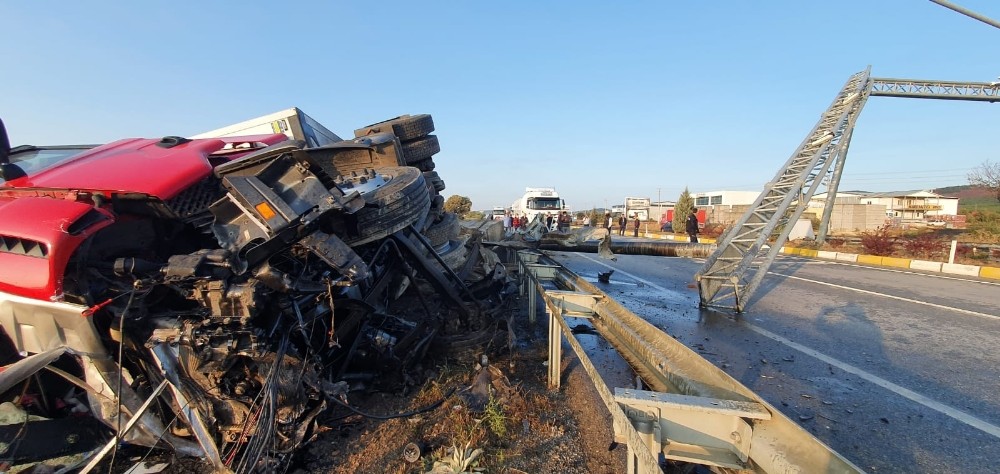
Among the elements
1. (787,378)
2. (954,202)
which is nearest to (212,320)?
(787,378)

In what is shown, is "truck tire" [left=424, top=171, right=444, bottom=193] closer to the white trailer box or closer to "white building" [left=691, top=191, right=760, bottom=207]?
the white trailer box

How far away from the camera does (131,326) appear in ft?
7.84

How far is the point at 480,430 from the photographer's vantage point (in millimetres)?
2674

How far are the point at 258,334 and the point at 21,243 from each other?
135 cm

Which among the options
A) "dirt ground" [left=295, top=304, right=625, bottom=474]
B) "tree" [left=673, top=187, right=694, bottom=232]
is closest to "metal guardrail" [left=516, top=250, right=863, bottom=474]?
"dirt ground" [left=295, top=304, right=625, bottom=474]

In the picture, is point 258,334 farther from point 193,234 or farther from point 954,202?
point 954,202

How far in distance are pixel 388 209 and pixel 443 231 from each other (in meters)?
1.95

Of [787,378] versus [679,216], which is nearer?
[787,378]

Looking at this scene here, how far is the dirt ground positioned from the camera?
244cm

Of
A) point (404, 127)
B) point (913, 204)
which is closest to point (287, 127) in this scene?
point (404, 127)

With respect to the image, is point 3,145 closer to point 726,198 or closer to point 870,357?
point 870,357

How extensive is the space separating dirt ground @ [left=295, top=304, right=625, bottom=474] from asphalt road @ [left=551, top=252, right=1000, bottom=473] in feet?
2.90

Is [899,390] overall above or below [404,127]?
below

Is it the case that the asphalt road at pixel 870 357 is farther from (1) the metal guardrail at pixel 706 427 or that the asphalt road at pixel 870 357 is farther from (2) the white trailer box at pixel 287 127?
(2) the white trailer box at pixel 287 127
